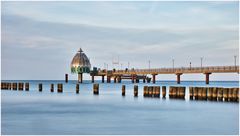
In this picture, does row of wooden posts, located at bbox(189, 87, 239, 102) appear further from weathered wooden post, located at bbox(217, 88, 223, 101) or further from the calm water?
the calm water

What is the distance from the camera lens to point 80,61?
509 feet

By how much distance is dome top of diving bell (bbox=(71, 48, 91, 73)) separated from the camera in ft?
508

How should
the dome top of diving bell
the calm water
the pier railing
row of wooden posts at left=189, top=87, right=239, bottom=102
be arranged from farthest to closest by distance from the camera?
the dome top of diving bell → the pier railing → row of wooden posts at left=189, top=87, right=239, bottom=102 → the calm water

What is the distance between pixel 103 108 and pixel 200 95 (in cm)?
997

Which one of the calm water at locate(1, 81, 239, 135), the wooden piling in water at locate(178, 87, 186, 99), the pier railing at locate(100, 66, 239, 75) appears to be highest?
the pier railing at locate(100, 66, 239, 75)

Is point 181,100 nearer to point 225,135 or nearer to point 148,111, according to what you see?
point 148,111

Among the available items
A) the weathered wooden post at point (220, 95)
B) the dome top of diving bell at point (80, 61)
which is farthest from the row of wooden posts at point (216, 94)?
the dome top of diving bell at point (80, 61)

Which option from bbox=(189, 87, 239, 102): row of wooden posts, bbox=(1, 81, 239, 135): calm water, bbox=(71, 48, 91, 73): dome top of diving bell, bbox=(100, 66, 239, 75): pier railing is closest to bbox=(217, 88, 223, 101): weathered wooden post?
bbox=(189, 87, 239, 102): row of wooden posts

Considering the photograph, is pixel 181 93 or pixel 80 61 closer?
pixel 181 93

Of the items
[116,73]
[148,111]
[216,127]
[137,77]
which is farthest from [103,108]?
[137,77]

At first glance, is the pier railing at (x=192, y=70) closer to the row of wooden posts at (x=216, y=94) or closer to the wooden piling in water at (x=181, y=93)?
the wooden piling in water at (x=181, y=93)

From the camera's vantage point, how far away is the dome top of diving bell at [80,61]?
508 ft

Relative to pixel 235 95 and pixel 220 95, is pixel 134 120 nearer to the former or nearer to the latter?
pixel 235 95

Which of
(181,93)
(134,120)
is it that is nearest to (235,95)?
(181,93)
